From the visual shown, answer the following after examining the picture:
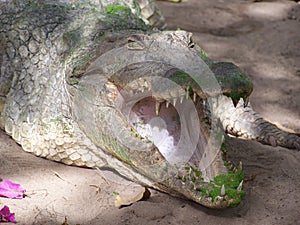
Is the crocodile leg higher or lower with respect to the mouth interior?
lower

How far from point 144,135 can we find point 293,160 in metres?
0.99

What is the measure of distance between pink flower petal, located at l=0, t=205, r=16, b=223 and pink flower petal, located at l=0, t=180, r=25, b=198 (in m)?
0.18

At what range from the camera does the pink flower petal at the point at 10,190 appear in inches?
122

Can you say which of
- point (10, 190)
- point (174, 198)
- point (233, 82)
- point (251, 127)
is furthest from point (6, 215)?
point (251, 127)

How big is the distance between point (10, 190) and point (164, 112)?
1011 mm

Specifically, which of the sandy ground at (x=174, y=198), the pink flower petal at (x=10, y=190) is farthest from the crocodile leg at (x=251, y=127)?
the pink flower petal at (x=10, y=190)

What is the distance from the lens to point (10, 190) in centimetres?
314

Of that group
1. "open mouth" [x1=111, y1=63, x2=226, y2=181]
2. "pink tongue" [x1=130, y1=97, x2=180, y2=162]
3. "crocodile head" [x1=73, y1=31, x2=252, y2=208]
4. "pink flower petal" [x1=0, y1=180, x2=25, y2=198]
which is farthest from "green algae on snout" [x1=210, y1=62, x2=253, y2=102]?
"pink flower petal" [x1=0, y1=180, x2=25, y2=198]

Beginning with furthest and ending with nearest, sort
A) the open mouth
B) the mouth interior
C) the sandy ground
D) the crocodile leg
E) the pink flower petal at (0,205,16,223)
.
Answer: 1. the crocodile leg
2. the mouth interior
3. the open mouth
4. the sandy ground
5. the pink flower petal at (0,205,16,223)

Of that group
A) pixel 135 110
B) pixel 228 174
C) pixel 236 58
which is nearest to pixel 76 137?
pixel 135 110

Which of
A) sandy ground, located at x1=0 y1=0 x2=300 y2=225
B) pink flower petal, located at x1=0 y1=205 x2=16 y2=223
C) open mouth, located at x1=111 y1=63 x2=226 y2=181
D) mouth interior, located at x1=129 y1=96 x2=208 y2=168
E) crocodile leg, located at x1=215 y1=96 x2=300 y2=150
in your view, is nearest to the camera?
pink flower petal, located at x1=0 y1=205 x2=16 y2=223

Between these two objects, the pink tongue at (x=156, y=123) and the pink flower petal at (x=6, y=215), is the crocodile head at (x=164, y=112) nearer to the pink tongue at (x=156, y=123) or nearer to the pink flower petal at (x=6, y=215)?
the pink tongue at (x=156, y=123)

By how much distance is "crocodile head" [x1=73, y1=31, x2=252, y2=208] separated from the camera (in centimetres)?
299

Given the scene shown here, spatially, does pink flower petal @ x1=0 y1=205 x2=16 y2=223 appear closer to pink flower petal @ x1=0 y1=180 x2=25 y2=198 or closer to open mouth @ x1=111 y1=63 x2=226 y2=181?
pink flower petal @ x1=0 y1=180 x2=25 y2=198
